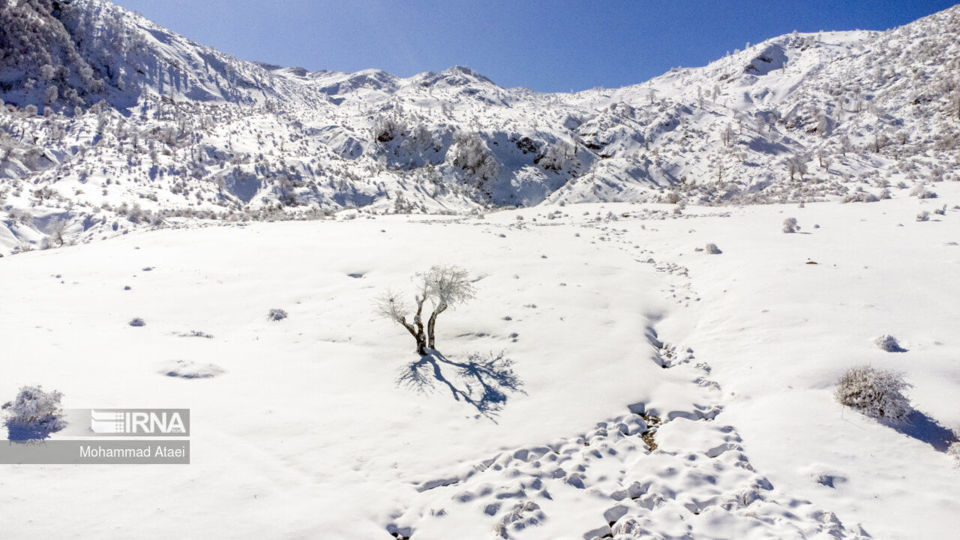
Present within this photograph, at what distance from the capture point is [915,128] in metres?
58.9

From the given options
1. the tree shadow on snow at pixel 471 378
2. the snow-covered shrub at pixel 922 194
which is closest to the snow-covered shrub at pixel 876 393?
the tree shadow on snow at pixel 471 378

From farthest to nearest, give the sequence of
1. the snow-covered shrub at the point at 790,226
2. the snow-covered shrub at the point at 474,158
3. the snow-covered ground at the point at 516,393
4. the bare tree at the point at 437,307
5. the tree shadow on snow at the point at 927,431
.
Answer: the snow-covered shrub at the point at 474,158 < the snow-covered shrub at the point at 790,226 < the bare tree at the point at 437,307 < the tree shadow on snow at the point at 927,431 < the snow-covered ground at the point at 516,393

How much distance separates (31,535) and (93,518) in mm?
569

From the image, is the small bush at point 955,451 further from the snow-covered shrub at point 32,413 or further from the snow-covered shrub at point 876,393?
the snow-covered shrub at point 32,413

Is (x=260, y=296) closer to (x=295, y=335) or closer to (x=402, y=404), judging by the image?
(x=295, y=335)

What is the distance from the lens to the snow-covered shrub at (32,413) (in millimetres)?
6973

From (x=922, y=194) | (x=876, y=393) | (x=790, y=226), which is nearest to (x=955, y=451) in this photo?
(x=876, y=393)

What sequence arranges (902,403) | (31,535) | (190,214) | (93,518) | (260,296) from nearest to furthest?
(31,535) < (93,518) < (902,403) < (260,296) < (190,214)

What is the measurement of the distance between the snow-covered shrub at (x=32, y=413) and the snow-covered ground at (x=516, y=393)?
33.7 inches

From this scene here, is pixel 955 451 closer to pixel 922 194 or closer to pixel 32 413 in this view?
pixel 32 413

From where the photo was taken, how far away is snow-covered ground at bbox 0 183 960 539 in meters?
6.46

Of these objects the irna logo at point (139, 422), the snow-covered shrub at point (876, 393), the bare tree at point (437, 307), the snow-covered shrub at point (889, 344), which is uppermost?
the bare tree at point (437, 307)

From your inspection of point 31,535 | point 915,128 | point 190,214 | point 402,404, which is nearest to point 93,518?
point 31,535

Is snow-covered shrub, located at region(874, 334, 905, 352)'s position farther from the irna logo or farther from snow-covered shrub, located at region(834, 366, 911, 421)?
the irna logo
